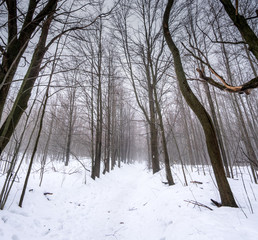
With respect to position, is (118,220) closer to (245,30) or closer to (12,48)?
(12,48)

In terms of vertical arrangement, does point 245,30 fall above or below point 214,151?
above

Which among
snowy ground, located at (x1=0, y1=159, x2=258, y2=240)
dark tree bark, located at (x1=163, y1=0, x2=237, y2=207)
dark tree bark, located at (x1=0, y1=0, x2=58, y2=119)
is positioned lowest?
snowy ground, located at (x1=0, y1=159, x2=258, y2=240)

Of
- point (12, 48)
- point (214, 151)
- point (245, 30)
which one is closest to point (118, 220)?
point (214, 151)

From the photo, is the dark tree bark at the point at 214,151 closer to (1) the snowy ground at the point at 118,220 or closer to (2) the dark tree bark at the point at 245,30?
(1) the snowy ground at the point at 118,220

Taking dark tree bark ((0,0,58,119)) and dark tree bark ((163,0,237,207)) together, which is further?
dark tree bark ((163,0,237,207))

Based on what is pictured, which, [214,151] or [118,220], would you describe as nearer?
[214,151]

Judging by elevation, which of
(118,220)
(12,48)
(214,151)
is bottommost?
(118,220)

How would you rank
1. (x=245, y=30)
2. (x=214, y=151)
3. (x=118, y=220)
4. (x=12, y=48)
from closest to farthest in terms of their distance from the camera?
(x=245, y=30) < (x=12, y=48) < (x=214, y=151) < (x=118, y=220)

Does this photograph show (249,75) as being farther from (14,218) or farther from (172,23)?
(14,218)

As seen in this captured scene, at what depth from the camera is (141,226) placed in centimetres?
246

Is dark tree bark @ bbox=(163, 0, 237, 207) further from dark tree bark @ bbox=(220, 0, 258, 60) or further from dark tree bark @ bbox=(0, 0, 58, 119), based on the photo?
dark tree bark @ bbox=(0, 0, 58, 119)

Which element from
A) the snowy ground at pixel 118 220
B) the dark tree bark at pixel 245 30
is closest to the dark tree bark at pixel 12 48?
the snowy ground at pixel 118 220

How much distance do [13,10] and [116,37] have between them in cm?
615

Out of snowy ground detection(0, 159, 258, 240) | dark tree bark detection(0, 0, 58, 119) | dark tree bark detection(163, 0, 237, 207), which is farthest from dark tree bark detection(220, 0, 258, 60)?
dark tree bark detection(0, 0, 58, 119)
